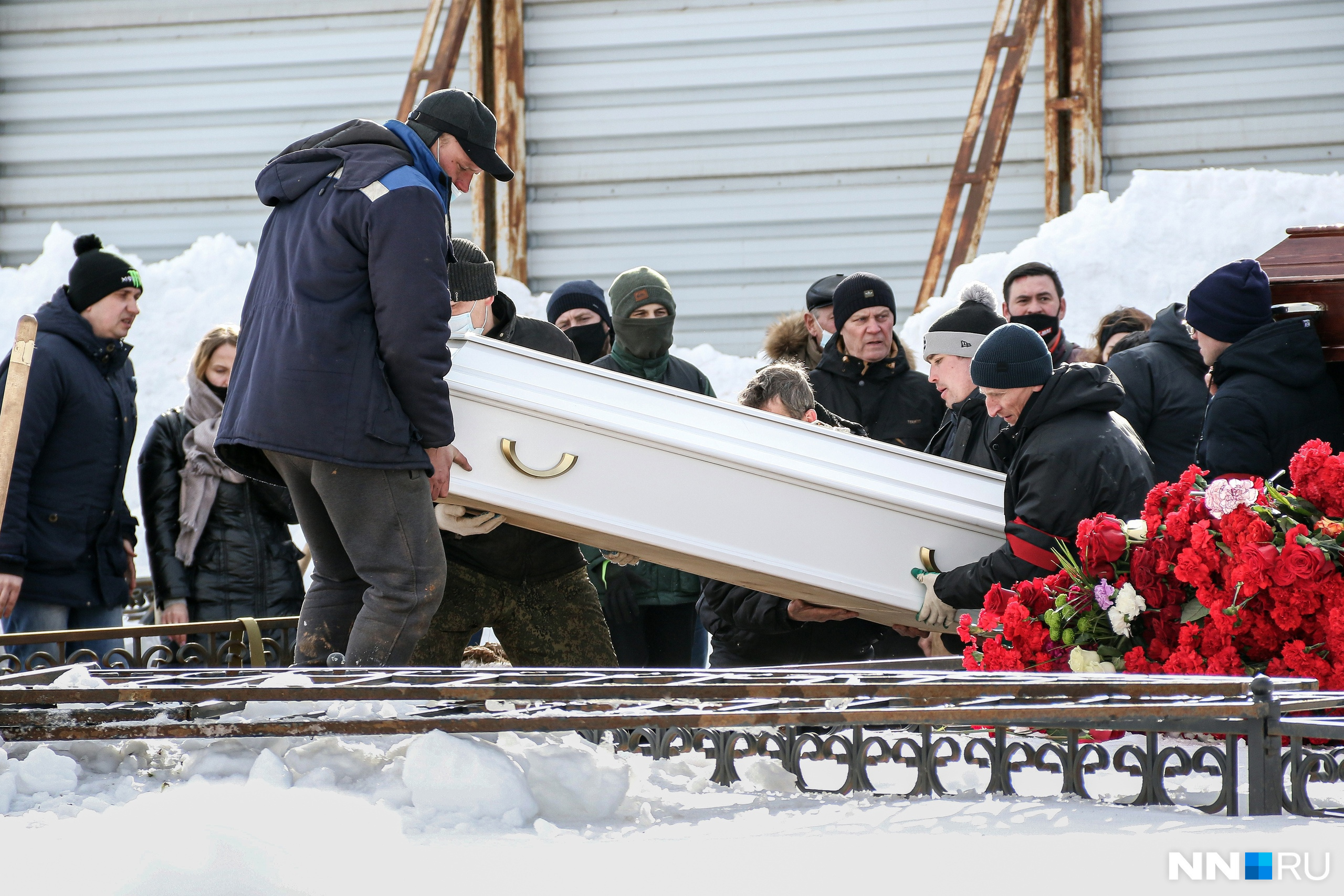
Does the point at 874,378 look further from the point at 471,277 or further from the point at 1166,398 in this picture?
the point at 471,277

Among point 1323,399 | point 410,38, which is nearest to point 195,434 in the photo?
point 1323,399

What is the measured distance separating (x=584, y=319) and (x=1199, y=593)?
2.56 meters

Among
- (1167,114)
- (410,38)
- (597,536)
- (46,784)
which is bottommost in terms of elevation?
(46,784)

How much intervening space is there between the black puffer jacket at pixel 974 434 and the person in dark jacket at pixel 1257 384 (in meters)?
0.49

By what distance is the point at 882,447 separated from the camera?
293cm

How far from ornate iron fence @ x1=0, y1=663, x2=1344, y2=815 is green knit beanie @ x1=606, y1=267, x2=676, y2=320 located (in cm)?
205

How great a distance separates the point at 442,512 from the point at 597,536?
0.37 metres

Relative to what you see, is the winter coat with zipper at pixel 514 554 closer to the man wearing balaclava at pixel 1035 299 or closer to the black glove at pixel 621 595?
the black glove at pixel 621 595

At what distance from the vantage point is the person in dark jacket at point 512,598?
9.75ft

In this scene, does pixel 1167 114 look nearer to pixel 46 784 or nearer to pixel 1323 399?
pixel 1323 399

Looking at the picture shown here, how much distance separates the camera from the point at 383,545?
7.66 feet

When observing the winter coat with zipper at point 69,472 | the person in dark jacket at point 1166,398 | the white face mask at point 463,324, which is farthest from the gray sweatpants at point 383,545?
the person in dark jacket at point 1166,398

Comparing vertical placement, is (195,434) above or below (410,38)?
below

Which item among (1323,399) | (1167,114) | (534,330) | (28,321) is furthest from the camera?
(1167,114)
